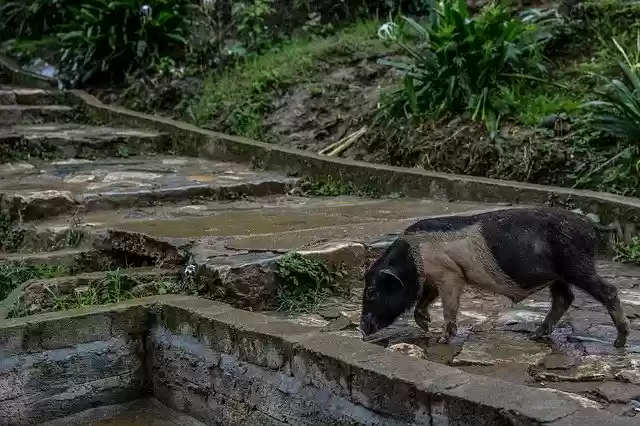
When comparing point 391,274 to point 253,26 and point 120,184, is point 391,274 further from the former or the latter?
point 253,26

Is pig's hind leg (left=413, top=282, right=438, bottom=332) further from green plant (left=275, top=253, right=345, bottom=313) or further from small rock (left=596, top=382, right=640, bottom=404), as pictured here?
small rock (left=596, top=382, right=640, bottom=404)

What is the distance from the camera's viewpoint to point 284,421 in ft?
12.0

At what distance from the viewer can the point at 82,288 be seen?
4438 mm

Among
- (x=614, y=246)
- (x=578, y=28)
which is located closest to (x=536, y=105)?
(x=578, y=28)

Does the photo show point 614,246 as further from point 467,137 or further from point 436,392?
point 436,392

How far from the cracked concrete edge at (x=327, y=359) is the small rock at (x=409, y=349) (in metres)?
0.18


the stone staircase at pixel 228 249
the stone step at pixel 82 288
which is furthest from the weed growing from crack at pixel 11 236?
the stone step at pixel 82 288

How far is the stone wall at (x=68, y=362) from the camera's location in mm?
3920

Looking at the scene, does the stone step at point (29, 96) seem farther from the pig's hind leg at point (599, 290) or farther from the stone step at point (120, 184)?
the pig's hind leg at point (599, 290)

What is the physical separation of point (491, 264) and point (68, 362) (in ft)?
6.76

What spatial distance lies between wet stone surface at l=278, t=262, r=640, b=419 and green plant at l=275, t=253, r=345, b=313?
4.4 inches

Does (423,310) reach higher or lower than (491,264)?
lower

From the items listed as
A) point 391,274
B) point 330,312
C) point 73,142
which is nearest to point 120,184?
point 73,142

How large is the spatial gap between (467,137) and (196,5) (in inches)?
210
